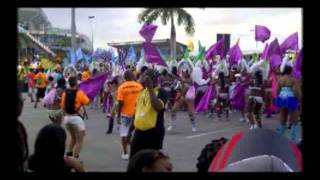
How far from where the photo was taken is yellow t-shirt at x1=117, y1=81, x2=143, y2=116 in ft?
23.1

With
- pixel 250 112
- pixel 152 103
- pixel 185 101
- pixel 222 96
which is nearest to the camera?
pixel 152 103

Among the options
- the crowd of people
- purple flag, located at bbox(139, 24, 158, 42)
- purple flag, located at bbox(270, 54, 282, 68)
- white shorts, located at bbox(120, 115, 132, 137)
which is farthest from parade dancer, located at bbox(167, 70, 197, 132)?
white shorts, located at bbox(120, 115, 132, 137)

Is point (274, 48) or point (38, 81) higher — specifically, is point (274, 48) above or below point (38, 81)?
above

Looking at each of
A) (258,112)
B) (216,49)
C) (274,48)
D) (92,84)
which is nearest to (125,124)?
(92,84)

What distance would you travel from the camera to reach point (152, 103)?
566 cm

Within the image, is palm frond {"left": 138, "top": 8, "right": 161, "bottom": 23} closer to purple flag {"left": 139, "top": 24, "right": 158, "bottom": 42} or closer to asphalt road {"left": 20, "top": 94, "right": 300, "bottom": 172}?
purple flag {"left": 139, "top": 24, "right": 158, "bottom": 42}

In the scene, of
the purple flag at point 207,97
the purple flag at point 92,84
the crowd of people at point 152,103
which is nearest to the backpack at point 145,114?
the crowd of people at point 152,103

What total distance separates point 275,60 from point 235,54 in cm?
308

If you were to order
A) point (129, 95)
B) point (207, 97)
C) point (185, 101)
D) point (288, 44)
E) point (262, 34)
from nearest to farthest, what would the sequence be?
point (129, 95)
point (185, 101)
point (288, 44)
point (262, 34)
point (207, 97)

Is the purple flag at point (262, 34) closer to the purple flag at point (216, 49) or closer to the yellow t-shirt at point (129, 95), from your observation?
the purple flag at point (216, 49)

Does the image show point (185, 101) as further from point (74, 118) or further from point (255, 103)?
point (74, 118)

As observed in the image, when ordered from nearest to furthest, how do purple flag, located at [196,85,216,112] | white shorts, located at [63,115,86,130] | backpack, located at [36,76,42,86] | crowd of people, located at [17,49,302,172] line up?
crowd of people, located at [17,49,302,172], white shorts, located at [63,115,86,130], purple flag, located at [196,85,216,112], backpack, located at [36,76,42,86]
